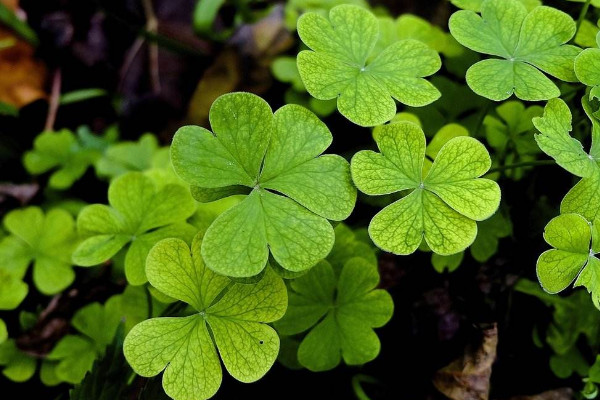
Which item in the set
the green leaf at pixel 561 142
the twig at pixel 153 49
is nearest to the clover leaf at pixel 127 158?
the twig at pixel 153 49

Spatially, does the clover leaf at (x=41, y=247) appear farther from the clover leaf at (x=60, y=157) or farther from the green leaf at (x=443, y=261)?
the green leaf at (x=443, y=261)

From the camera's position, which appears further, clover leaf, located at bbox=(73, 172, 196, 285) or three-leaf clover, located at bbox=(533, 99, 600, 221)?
clover leaf, located at bbox=(73, 172, 196, 285)

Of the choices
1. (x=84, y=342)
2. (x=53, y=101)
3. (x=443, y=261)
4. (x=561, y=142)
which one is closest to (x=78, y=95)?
(x=53, y=101)

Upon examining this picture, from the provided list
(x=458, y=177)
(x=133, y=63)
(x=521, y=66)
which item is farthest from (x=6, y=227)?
(x=521, y=66)

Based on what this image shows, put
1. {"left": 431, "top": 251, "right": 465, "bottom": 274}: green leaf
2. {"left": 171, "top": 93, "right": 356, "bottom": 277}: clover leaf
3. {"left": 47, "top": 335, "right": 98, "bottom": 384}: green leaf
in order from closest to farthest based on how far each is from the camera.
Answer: {"left": 171, "top": 93, "right": 356, "bottom": 277}: clover leaf < {"left": 431, "top": 251, "right": 465, "bottom": 274}: green leaf < {"left": 47, "top": 335, "right": 98, "bottom": 384}: green leaf

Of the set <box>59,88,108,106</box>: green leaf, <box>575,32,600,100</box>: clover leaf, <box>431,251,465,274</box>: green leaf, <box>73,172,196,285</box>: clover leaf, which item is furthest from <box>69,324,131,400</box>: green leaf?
<box>59,88,108,106</box>: green leaf

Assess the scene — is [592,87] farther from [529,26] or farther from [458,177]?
[458,177]

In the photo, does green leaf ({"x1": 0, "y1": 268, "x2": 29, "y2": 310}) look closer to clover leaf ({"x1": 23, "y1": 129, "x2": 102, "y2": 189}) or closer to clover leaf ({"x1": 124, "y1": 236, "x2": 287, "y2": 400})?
clover leaf ({"x1": 23, "y1": 129, "x2": 102, "y2": 189})
